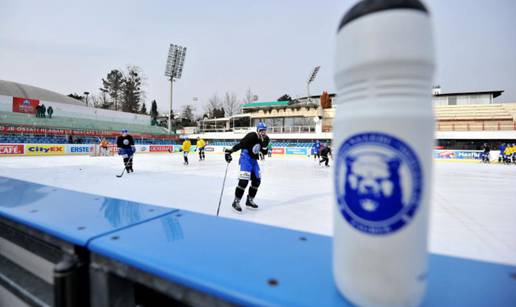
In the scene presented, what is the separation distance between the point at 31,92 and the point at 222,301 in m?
53.1

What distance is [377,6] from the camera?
541mm

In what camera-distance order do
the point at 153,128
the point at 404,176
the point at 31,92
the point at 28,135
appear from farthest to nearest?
the point at 31,92 < the point at 153,128 < the point at 28,135 < the point at 404,176

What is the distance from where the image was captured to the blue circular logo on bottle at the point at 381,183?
54cm

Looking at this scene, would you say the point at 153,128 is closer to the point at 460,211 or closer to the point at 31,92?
the point at 31,92

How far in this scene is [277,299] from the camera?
25.1 inches

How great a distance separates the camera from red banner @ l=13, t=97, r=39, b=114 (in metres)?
23.1

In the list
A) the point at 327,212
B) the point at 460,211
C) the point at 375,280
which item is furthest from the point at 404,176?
the point at 460,211

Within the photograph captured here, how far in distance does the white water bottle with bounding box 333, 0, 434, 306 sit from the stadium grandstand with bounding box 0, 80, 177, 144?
19.5 meters

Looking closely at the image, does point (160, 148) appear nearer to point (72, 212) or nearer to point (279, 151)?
point (279, 151)

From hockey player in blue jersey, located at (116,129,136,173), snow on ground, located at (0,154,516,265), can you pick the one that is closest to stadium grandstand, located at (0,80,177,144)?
hockey player in blue jersey, located at (116,129,136,173)

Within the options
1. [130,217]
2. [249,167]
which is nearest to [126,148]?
[249,167]

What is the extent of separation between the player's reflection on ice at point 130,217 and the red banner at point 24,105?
99.1ft

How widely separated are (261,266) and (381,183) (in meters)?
0.45

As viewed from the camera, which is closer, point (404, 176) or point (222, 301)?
point (404, 176)
